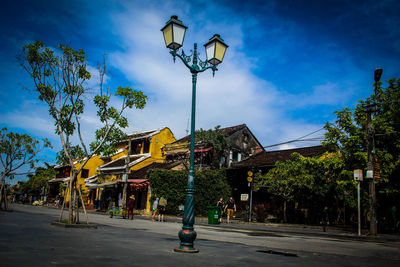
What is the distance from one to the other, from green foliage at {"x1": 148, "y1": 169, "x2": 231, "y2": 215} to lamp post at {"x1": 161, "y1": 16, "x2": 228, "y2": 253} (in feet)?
63.6

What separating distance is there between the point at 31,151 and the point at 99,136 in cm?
1427

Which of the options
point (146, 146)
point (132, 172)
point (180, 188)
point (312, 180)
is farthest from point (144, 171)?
point (312, 180)

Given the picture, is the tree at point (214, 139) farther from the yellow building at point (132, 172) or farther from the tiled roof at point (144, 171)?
the yellow building at point (132, 172)

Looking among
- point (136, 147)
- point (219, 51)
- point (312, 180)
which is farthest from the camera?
point (136, 147)

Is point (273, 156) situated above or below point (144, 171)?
above

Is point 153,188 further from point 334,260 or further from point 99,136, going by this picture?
point 334,260

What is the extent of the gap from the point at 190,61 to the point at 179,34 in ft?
2.89

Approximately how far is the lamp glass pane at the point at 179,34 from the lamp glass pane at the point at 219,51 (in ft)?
3.20

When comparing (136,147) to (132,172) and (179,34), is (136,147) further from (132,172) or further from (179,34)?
(179,34)

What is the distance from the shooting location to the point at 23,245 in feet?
20.4

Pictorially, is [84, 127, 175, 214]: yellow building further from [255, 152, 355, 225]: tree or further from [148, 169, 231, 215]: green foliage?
[255, 152, 355, 225]: tree

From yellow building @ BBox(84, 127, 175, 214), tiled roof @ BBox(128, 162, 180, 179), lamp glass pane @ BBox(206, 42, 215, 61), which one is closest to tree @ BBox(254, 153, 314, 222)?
tiled roof @ BBox(128, 162, 180, 179)

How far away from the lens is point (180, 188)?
26.9 meters

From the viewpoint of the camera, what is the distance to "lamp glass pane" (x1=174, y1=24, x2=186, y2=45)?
7.72 meters
